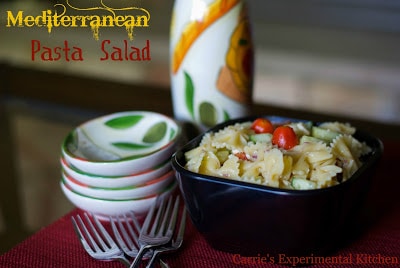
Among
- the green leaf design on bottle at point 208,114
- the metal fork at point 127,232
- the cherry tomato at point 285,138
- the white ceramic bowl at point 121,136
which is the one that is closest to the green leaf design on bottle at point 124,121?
the white ceramic bowl at point 121,136

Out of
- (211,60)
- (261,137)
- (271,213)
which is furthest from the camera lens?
(211,60)

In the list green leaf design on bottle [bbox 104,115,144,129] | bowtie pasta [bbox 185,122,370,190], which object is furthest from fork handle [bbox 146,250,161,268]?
green leaf design on bottle [bbox 104,115,144,129]

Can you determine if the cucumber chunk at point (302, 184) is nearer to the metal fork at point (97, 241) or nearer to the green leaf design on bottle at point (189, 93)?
the metal fork at point (97, 241)

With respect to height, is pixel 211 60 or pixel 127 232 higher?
pixel 211 60

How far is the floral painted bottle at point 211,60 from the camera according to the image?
83cm

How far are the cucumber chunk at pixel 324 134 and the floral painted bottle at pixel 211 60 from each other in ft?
0.67

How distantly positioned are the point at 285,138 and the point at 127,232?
25cm

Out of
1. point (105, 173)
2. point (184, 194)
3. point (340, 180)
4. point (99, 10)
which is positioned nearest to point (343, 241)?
point (340, 180)

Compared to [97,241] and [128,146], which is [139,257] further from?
[128,146]

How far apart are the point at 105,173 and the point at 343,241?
327mm

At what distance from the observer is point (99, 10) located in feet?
3.07

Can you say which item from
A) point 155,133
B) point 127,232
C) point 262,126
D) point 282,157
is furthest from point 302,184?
point 155,133

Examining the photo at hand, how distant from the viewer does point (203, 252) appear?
2.09 ft

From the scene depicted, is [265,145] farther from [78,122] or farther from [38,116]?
[38,116]
